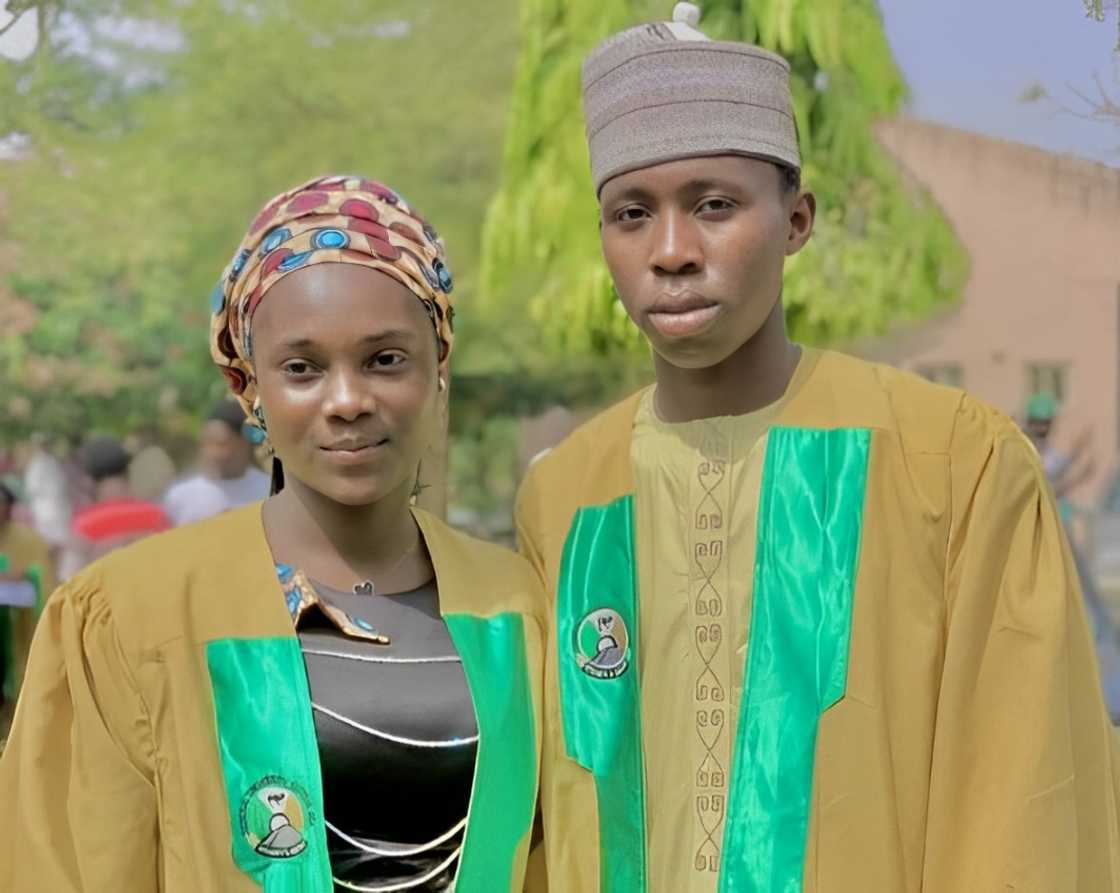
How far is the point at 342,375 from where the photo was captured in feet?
7.70

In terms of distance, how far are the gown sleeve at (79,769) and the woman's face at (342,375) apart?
0.37 meters

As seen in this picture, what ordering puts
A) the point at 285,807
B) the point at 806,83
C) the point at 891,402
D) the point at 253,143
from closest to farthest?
the point at 285,807 < the point at 891,402 < the point at 806,83 < the point at 253,143

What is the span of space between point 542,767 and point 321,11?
1495 cm

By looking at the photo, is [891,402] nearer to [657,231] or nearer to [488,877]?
[657,231]

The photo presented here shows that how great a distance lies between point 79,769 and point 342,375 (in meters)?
0.66

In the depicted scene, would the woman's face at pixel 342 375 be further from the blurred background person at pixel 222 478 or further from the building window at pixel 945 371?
the building window at pixel 945 371

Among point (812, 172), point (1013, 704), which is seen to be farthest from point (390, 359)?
point (812, 172)

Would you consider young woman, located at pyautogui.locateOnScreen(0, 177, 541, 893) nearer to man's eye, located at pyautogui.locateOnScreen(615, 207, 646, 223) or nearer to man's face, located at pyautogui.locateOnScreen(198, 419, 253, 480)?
man's eye, located at pyautogui.locateOnScreen(615, 207, 646, 223)

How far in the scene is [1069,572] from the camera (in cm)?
249

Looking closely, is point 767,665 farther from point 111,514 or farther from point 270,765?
point 111,514

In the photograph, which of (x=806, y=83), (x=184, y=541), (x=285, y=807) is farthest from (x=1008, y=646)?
(x=806, y=83)

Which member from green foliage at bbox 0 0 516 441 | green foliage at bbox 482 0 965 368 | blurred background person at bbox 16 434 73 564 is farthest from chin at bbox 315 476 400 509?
green foliage at bbox 0 0 516 441

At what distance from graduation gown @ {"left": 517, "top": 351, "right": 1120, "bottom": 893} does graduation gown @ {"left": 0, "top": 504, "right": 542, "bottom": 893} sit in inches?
10.8

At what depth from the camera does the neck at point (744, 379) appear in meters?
2.65
